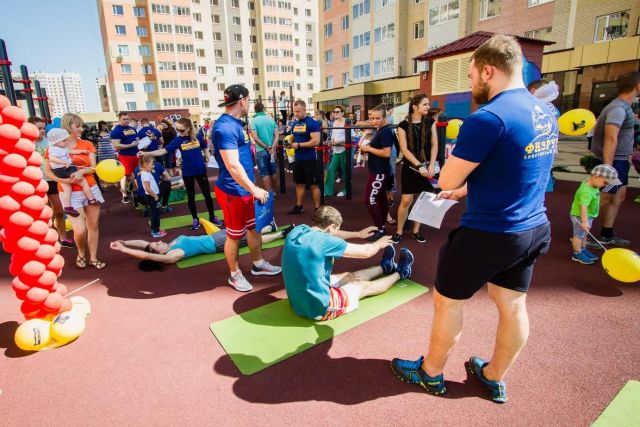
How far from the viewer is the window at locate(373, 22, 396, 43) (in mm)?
28922

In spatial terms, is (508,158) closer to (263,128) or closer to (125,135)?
(263,128)

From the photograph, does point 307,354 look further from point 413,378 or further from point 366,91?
point 366,91

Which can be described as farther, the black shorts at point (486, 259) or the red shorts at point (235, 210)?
the red shorts at point (235, 210)

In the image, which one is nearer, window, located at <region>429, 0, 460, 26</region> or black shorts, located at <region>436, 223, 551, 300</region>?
black shorts, located at <region>436, 223, 551, 300</region>

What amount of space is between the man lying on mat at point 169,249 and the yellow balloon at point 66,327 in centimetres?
118

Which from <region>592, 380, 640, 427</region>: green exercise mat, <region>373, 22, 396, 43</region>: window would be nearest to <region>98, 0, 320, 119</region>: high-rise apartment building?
<region>373, 22, 396, 43</region>: window

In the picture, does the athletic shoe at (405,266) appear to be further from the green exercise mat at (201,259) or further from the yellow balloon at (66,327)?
the yellow balloon at (66,327)

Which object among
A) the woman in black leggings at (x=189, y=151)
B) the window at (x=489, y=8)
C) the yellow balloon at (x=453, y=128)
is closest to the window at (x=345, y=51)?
the window at (x=489, y=8)

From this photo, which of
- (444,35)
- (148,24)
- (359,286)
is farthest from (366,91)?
(148,24)

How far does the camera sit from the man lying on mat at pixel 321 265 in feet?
9.09

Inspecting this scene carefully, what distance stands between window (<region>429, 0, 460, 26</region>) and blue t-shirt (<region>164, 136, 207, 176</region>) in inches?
967

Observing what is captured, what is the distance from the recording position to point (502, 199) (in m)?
1.76

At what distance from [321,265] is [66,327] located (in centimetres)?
221

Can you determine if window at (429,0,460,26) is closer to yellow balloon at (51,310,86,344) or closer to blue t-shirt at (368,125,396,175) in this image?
blue t-shirt at (368,125,396,175)
